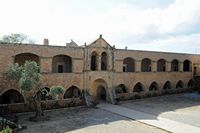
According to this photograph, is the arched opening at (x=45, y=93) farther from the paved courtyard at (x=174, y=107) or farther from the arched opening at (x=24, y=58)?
the paved courtyard at (x=174, y=107)

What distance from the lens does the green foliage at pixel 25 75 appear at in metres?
20.7

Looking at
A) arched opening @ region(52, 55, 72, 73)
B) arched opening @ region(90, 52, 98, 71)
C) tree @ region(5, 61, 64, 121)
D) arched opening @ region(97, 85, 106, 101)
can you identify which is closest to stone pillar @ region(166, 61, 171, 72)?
arched opening @ region(97, 85, 106, 101)

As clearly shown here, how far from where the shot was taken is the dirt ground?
744 inches

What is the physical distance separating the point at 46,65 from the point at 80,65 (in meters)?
4.29

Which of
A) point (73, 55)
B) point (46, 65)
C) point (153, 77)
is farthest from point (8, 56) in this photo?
point (153, 77)

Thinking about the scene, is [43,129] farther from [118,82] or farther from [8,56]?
[118,82]

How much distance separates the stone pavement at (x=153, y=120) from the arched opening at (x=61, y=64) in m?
6.30

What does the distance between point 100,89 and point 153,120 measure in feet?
38.0

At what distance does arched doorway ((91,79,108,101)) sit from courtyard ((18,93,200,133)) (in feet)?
10.2

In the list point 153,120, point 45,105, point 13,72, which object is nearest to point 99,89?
point 45,105

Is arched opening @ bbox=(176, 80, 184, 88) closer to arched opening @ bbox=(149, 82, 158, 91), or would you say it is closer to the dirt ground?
arched opening @ bbox=(149, 82, 158, 91)

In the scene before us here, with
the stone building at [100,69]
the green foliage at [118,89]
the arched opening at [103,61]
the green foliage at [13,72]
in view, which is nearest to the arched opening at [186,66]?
the stone building at [100,69]

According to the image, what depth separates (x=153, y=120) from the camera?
71.2 feet

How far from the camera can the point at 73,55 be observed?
90.5ft
